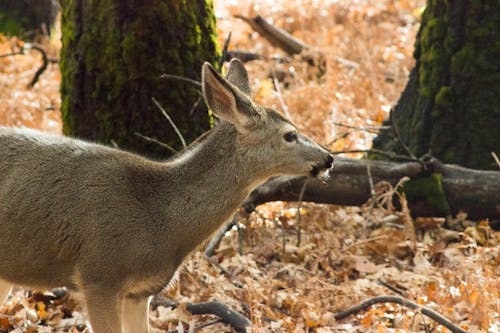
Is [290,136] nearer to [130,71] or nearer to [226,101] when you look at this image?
[226,101]

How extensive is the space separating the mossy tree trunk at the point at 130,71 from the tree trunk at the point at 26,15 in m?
6.78

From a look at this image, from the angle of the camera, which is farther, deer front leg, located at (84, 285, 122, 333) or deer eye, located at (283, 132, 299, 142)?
deer eye, located at (283, 132, 299, 142)

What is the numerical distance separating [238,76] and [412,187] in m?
2.61

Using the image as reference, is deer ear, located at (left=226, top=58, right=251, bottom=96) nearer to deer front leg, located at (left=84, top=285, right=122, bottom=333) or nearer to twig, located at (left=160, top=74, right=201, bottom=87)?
twig, located at (left=160, top=74, right=201, bottom=87)

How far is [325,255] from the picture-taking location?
7078 millimetres

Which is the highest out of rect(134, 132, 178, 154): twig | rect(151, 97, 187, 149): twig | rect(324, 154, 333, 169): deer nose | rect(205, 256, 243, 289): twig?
rect(324, 154, 333, 169): deer nose

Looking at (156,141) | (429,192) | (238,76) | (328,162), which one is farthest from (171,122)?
(429,192)

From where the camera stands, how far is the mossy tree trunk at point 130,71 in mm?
6980

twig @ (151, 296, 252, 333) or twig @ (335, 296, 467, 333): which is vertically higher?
twig @ (335, 296, 467, 333)

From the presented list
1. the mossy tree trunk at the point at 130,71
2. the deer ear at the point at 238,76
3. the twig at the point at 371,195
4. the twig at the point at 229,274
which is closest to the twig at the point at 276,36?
the twig at the point at 371,195

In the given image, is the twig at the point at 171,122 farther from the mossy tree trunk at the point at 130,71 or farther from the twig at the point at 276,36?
the twig at the point at 276,36

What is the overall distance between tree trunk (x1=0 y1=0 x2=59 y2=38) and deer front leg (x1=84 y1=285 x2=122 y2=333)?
9.29 meters

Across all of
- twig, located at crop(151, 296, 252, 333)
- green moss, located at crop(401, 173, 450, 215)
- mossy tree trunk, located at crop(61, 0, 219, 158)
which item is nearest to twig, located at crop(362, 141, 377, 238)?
green moss, located at crop(401, 173, 450, 215)

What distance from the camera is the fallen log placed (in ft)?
24.5
